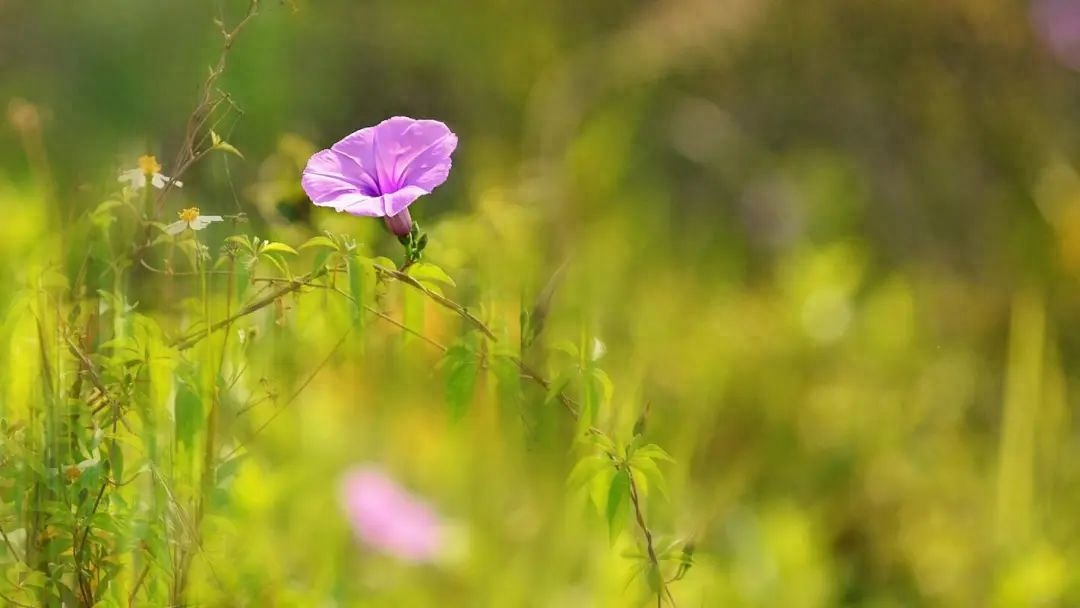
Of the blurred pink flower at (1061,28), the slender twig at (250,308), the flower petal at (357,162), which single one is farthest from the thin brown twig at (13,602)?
the blurred pink flower at (1061,28)

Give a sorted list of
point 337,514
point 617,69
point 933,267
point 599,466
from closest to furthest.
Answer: point 599,466 < point 337,514 < point 933,267 < point 617,69

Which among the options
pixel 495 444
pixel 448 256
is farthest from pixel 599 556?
pixel 448 256

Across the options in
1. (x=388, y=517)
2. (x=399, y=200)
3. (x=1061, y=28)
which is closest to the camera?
(x=399, y=200)

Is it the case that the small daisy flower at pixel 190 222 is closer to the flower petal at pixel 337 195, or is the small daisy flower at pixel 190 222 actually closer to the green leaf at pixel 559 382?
the flower petal at pixel 337 195

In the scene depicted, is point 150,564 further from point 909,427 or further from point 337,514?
point 909,427

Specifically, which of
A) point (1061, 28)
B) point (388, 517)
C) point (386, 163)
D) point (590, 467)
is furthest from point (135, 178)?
point (1061, 28)

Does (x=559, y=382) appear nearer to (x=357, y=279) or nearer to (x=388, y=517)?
(x=357, y=279)
